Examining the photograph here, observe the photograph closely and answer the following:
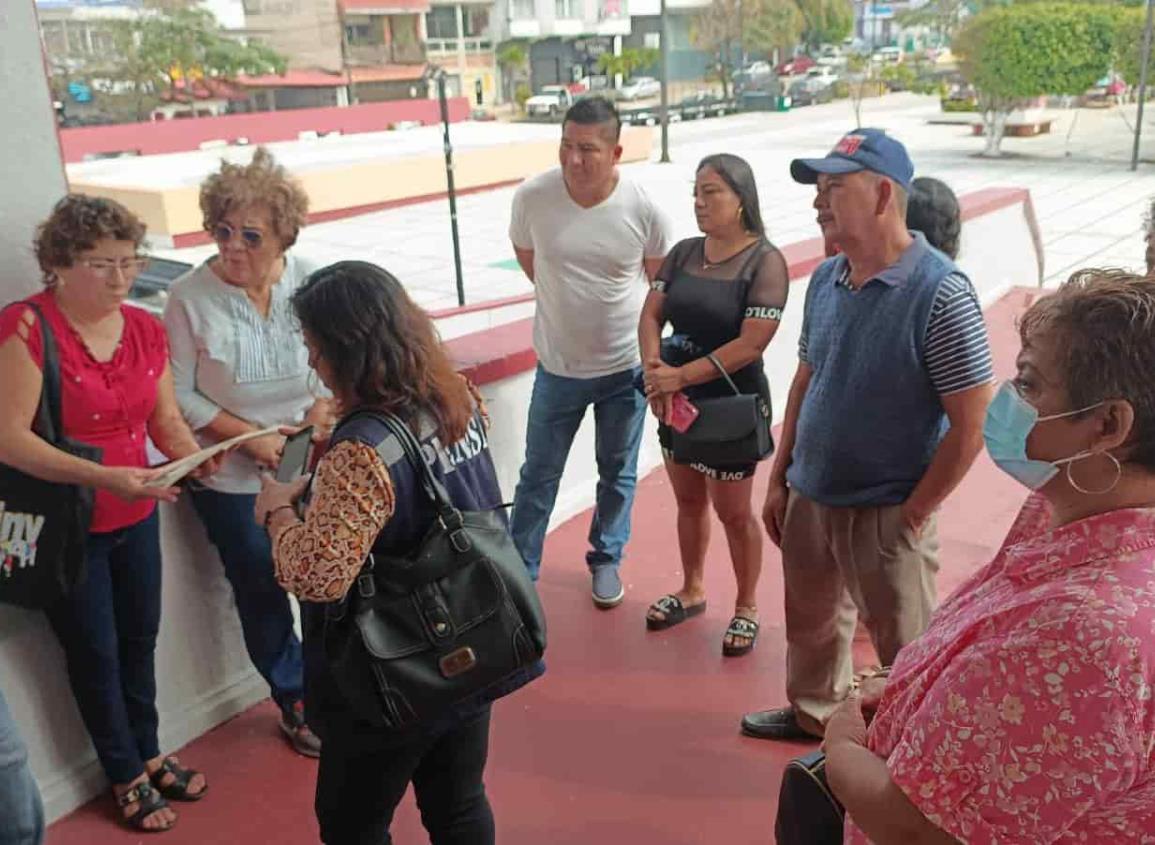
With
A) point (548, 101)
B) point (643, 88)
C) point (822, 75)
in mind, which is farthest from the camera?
point (822, 75)

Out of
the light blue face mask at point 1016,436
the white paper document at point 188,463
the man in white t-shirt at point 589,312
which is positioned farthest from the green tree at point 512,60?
the light blue face mask at point 1016,436

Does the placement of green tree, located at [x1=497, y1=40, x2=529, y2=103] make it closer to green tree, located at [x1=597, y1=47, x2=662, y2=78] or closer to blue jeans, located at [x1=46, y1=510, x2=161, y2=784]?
green tree, located at [x1=597, y1=47, x2=662, y2=78]

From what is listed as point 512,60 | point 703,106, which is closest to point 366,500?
point 512,60

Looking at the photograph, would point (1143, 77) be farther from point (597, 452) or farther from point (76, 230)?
point (76, 230)

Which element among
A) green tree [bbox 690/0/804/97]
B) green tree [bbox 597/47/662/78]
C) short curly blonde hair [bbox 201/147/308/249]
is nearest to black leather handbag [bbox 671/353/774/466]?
short curly blonde hair [bbox 201/147/308/249]

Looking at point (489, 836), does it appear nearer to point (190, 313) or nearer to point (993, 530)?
point (190, 313)

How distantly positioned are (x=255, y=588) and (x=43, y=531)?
0.51 m

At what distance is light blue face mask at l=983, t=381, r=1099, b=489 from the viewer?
0.98 meters

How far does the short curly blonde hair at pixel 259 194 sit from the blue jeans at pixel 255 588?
60 cm

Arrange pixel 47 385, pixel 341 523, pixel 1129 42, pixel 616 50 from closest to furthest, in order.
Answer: pixel 341 523 → pixel 47 385 → pixel 616 50 → pixel 1129 42

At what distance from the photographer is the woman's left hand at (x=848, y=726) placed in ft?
3.63

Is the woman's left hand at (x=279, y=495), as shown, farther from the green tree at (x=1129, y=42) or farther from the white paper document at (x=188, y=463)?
the green tree at (x=1129, y=42)

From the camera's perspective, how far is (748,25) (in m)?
10.1

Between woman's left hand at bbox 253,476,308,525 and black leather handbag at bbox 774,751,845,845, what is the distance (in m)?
0.80
